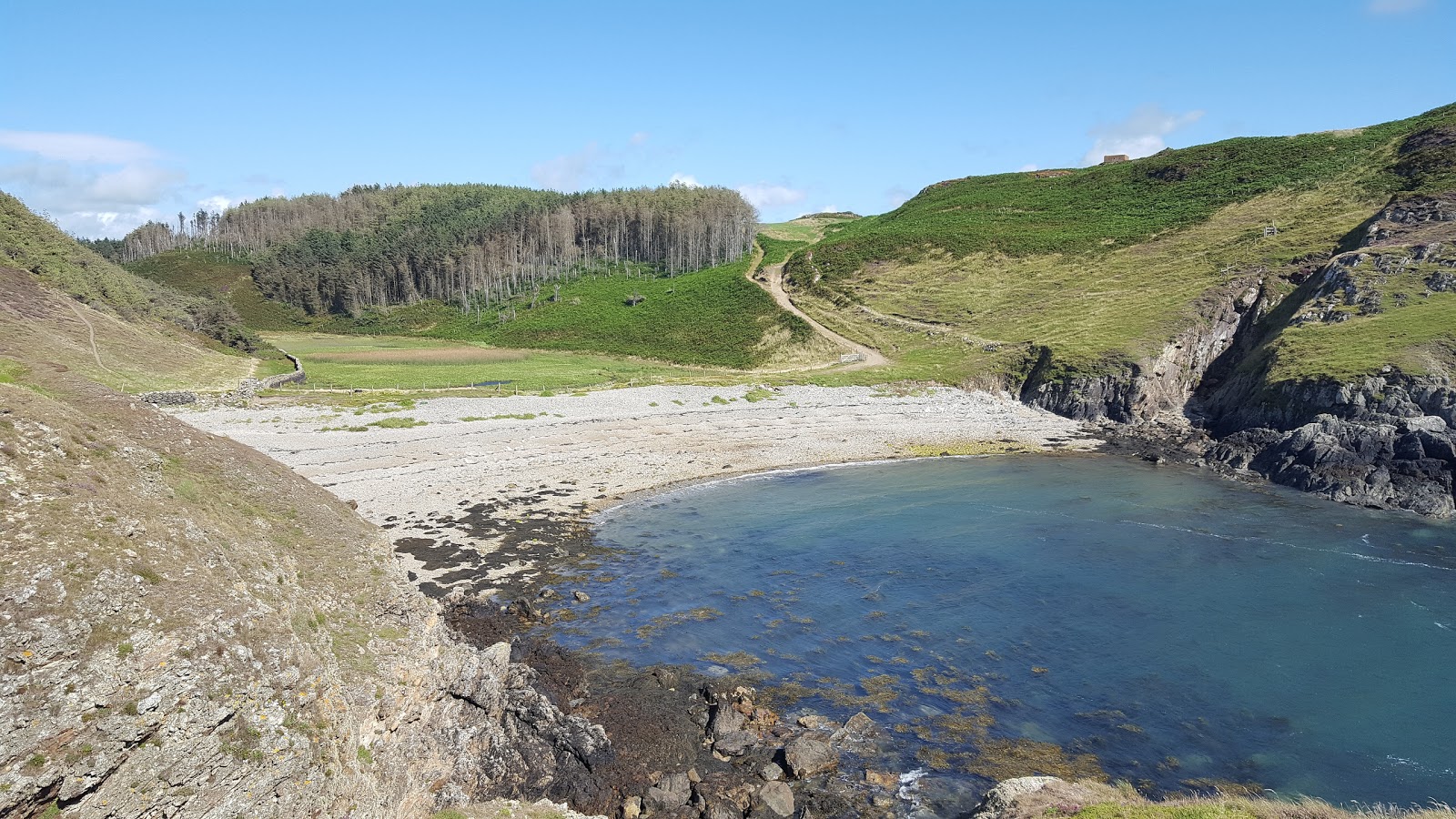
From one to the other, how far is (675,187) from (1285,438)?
158559 mm

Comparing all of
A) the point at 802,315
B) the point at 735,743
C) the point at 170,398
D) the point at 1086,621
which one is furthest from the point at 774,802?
the point at 802,315

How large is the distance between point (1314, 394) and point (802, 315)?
63.7m

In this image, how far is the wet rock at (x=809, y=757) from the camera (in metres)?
19.3

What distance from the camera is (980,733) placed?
2131cm

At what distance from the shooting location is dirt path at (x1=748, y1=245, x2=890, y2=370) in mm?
88375

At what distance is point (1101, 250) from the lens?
349 feet

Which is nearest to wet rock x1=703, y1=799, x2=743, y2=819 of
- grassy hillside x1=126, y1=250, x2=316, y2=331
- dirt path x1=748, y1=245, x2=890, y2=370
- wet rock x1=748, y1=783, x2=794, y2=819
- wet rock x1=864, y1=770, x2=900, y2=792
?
wet rock x1=748, y1=783, x2=794, y2=819

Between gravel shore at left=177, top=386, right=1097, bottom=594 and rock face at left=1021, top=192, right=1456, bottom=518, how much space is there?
6.66 m

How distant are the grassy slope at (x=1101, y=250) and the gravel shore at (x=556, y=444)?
14993 millimetres

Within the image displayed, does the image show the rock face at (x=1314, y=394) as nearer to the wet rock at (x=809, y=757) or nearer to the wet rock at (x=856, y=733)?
the wet rock at (x=856, y=733)

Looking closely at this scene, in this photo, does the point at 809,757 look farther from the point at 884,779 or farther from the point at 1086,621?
the point at 1086,621

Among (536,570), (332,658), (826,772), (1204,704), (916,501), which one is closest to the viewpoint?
(332,658)

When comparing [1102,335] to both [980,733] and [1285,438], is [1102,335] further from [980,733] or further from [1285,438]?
[980,733]

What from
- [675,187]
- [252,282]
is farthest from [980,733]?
[252,282]
